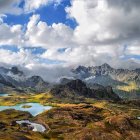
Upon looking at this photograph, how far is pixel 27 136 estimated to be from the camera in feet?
638

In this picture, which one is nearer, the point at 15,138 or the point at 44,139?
the point at 15,138

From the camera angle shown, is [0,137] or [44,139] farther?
[44,139]

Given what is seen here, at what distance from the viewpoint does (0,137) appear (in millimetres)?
180000

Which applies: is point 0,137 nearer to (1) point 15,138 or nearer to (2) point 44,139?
(1) point 15,138

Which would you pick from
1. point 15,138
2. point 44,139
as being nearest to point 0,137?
point 15,138

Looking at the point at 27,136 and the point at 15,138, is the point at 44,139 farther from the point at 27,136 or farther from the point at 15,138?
the point at 15,138

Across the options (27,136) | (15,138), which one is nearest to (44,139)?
(27,136)

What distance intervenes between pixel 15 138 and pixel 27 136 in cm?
1469

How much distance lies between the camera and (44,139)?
198125 millimetres

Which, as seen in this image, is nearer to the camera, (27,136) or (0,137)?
(0,137)

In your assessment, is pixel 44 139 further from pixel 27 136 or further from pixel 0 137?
pixel 0 137

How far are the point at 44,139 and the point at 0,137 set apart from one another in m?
28.5

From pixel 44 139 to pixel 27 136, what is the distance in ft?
33.7
